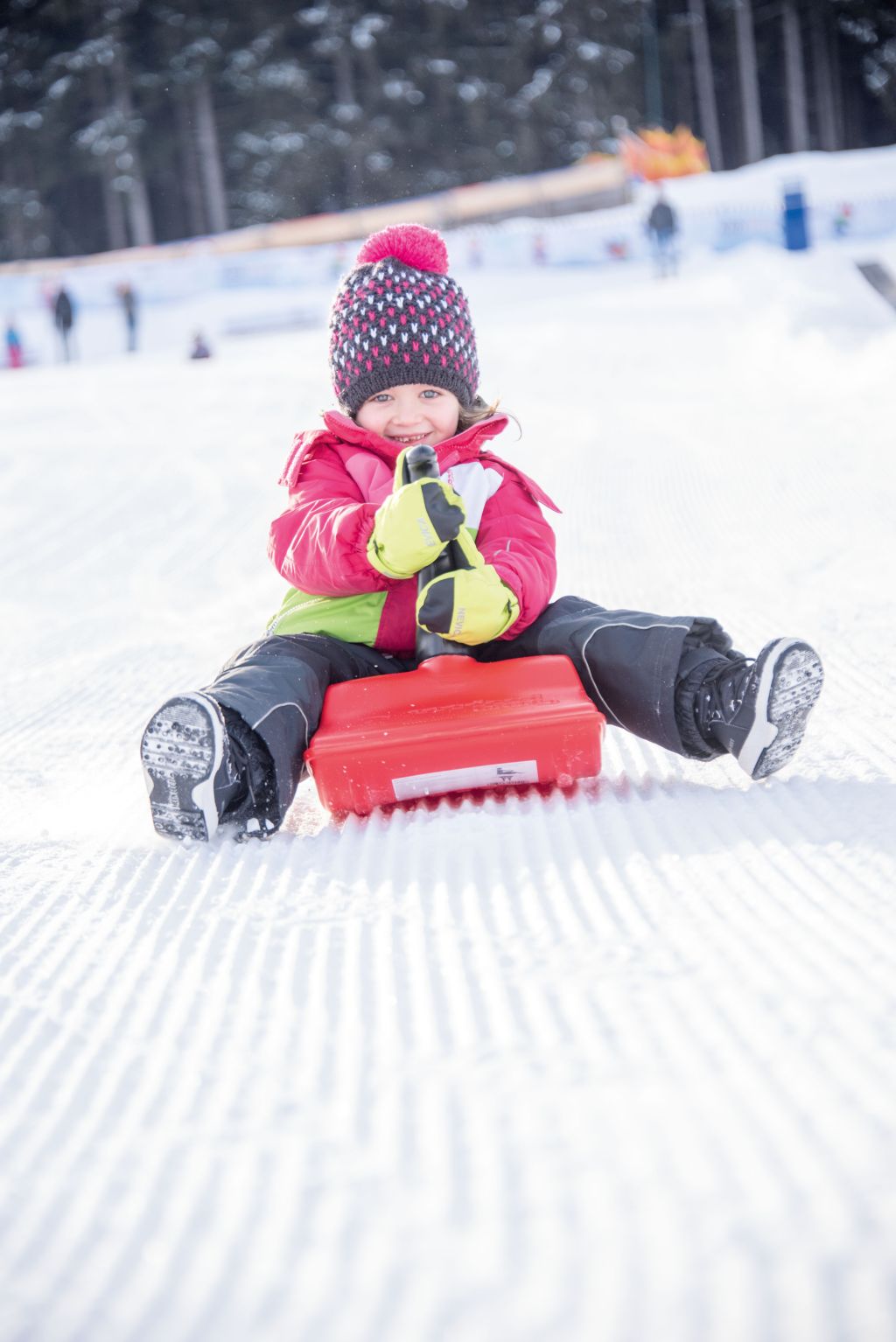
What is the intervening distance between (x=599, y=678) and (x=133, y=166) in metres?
29.9

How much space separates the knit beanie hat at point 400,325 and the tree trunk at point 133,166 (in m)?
29.0

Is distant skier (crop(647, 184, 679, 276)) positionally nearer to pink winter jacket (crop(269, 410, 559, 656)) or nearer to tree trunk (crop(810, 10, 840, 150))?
pink winter jacket (crop(269, 410, 559, 656))

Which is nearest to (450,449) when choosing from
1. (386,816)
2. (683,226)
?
(386,816)

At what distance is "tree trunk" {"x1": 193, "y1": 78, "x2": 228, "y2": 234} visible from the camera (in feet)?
95.0

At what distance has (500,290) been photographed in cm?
1694

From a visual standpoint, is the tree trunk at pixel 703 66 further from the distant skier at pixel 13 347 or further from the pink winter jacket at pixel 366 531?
the pink winter jacket at pixel 366 531

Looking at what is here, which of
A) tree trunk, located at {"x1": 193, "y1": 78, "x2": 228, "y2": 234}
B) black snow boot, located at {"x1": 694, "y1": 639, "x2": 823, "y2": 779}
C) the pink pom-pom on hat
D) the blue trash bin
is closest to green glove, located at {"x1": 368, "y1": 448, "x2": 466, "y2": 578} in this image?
black snow boot, located at {"x1": 694, "y1": 639, "x2": 823, "y2": 779}

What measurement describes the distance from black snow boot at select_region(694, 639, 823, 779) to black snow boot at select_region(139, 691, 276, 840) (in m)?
0.62

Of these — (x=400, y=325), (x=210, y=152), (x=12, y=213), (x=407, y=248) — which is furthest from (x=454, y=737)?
(x=12, y=213)

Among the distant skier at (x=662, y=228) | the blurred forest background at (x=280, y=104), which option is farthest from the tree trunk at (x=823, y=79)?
the distant skier at (x=662, y=228)

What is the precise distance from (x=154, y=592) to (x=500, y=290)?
13715 millimetres

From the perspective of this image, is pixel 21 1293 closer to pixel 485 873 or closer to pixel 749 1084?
pixel 749 1084

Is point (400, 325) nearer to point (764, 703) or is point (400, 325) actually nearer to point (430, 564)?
point (430, 564)

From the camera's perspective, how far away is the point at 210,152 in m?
29.2
